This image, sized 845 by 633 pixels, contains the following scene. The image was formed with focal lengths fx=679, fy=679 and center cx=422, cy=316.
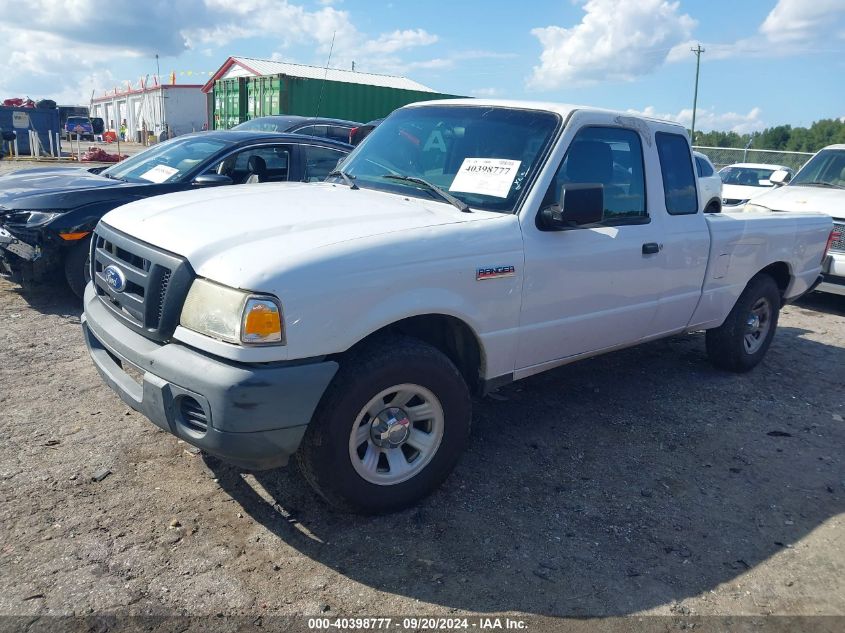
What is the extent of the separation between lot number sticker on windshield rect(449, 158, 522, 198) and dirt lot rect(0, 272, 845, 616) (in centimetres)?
152

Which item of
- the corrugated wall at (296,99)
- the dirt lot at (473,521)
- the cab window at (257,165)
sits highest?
the corrugated wall at (296,99)

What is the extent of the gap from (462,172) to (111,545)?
8.36 ft

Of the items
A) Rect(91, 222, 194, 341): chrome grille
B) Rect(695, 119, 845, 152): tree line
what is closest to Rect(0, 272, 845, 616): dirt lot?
Rect(91, 222, 194, 341): chrome grille

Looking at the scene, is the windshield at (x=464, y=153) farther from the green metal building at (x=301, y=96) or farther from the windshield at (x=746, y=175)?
the windshield at (x=746, y=175)

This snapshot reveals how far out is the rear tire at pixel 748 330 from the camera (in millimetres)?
5434

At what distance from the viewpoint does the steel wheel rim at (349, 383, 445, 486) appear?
311cm

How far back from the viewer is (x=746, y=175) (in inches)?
674

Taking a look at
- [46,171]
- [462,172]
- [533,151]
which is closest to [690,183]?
[533,151]

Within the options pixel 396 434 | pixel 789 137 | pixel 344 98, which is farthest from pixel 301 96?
pixel 789 137

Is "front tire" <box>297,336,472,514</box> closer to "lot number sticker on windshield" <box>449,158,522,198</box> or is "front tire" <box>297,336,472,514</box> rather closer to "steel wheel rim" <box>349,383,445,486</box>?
"steel wheel rim" <box>349,383,445,486</box>

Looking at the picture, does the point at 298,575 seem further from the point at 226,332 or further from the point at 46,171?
the point at 46,171

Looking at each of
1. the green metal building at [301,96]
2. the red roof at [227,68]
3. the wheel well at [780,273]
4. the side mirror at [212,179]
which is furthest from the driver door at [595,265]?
the red roof at [227,68]

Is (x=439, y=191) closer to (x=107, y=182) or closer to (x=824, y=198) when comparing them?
(x=107, y=182)

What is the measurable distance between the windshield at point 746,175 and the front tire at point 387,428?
15.9 meters
